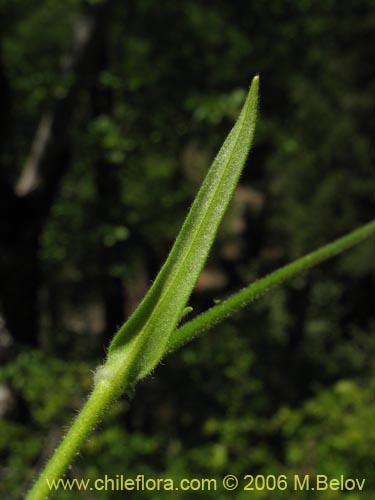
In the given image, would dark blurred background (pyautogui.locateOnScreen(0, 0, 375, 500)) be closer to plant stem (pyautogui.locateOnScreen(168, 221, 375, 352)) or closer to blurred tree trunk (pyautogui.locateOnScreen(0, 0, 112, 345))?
blurred tree trunk (pyautogui.locateOnScreen(0, 0, 112, 345))

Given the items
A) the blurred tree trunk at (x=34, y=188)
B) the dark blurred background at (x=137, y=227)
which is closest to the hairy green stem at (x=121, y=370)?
the dark blurred background at (x=137, y=227)

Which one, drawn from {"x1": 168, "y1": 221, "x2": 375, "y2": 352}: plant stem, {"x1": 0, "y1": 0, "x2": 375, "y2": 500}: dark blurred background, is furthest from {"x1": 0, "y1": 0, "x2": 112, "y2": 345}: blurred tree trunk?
{"x1": 168, "y1": 221, "x2": 375, "y2": 352}: plant stem

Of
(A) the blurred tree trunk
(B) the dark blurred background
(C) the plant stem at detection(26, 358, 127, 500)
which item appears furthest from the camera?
(A) the blurred tree trunk

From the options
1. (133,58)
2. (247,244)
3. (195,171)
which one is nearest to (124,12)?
(133,58)

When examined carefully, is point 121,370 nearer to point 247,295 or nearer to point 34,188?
point 247,295

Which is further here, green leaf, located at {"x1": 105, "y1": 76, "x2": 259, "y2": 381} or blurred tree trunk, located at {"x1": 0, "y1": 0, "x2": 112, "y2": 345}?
blurred tree trunk, located at {"x1": 0, "y1": 0, "x2": 112, "y2": 345}

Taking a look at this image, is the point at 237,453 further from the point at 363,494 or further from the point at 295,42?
the point at 295,42

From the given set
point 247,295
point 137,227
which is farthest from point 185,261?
point 137,227
